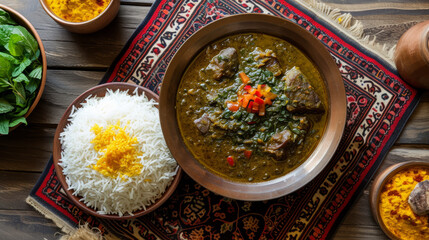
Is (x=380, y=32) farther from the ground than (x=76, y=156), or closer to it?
farther from the ground

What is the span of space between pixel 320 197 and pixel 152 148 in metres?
1.71

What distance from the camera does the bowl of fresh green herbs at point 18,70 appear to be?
3.27 metres

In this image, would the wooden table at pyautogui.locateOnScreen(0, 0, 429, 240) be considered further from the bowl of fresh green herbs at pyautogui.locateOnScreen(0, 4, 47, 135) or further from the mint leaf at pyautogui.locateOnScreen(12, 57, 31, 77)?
the mint leaf at pyautogui.locateOnScreen(12, 57, 31, 77)

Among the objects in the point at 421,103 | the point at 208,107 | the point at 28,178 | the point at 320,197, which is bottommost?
the point at 28,178

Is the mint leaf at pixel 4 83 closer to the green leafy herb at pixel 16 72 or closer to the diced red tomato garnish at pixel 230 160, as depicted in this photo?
the green leafy herb at pixel 16 72

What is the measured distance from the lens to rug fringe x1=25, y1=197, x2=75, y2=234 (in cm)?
358

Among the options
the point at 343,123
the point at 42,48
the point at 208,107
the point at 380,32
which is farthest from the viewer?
the point at 380,32

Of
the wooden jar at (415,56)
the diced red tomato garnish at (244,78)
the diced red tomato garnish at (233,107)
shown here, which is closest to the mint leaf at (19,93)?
the diced red tomato garnish at (233,107)

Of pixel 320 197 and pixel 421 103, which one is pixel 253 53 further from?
pixel 421 103

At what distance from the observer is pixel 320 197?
354 cm

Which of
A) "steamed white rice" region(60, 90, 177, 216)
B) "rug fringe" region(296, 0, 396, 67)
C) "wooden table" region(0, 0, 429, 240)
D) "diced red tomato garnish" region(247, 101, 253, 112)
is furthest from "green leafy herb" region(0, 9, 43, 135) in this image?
"rug fringe" region(296, 0, 396, 67)

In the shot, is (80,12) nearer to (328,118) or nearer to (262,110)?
(262,110)

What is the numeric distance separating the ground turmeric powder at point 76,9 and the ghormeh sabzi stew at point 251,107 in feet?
3.67

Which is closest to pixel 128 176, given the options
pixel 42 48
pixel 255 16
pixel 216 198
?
pixel 216 198
